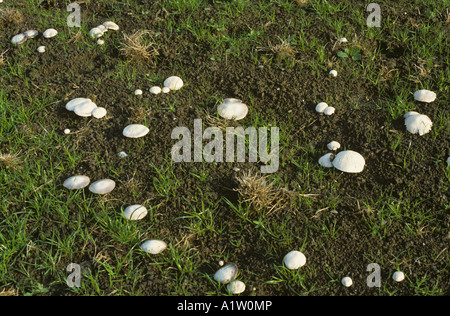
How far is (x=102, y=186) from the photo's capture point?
2.54 metres

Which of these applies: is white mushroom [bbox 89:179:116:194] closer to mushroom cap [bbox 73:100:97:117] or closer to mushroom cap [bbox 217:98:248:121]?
mushroom cap [bbox 73:100:97:117]

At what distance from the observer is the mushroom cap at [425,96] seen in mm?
2861

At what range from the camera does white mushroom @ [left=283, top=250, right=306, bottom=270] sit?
219 cm

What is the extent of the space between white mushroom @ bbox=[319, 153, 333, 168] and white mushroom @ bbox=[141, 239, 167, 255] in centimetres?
94

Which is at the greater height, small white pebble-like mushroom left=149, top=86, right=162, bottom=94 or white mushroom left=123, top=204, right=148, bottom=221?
small white pebble-like mushroom left=149, top=86, right=162, bottom=94

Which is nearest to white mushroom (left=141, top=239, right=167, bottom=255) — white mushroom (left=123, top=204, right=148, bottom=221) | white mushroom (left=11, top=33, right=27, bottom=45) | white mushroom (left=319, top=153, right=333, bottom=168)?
white mushroom (left=123, top=204, right=148, bottom=221)

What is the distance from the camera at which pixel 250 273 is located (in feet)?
7.29

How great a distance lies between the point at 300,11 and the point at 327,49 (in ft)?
1.59

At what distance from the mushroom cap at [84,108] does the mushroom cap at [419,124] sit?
6.04ft

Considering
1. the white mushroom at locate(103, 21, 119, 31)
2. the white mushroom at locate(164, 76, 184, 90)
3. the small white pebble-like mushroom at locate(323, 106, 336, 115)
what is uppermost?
the white mushroom at locate(103, 21, 119, 31)

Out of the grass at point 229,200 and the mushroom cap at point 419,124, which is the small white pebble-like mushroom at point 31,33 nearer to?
the grass at point 229,200

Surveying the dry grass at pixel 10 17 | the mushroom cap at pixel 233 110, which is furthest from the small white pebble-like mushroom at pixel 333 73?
the dry grass at pixel 10 17

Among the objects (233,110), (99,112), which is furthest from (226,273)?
(99,112)
